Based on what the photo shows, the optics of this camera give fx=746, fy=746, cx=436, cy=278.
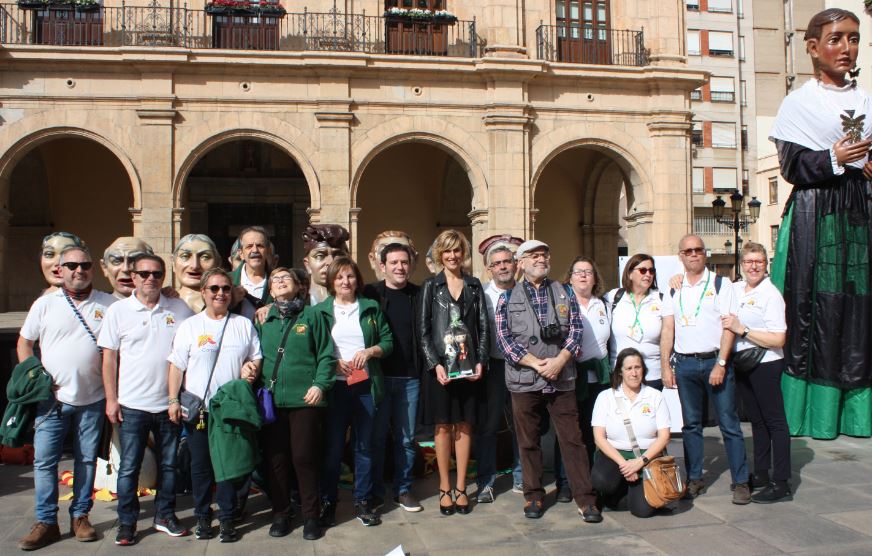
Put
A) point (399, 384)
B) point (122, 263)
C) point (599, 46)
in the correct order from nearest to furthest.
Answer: point (399, 384) < point (122, 263) < point (599, 46)

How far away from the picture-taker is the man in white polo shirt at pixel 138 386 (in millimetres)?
4945

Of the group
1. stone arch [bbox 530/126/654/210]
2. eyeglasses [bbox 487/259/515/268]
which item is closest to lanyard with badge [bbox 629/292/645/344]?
eyeglasses [bbox 487/259/515/268]

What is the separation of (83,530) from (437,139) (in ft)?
41.6

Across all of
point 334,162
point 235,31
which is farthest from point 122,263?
point 235,31

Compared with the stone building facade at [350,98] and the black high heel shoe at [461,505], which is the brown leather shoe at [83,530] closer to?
the black high heel shoe at [461,505]

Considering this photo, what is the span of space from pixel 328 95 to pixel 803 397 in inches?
458

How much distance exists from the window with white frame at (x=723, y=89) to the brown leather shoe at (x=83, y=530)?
42.9 meters

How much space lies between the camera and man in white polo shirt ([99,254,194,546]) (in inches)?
195

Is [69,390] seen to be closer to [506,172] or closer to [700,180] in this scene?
[506,172]

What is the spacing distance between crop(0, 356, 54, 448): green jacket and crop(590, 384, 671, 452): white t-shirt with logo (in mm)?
3792

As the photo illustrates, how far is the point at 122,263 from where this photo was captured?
6.05 metres

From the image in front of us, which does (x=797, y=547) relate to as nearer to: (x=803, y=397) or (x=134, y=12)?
(x=803, y=397)

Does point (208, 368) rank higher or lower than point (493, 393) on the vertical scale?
higher

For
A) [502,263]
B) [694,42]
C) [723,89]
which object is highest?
[694,42]
